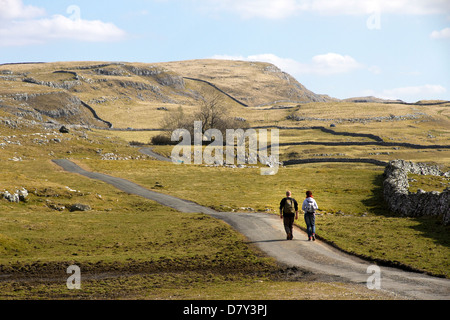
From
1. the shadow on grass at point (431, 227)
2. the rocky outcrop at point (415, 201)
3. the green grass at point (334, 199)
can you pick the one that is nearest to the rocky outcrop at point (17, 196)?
the green grass at point (334, 199)

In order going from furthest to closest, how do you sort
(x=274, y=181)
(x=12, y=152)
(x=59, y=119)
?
1. (x=59, y=119)
2. (x=12, y=152)
3. (x=274, y=181)

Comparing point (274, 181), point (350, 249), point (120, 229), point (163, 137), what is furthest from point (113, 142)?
point (350, 249)

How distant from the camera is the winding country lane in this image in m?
21.6

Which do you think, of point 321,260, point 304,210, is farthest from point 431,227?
point 321,260

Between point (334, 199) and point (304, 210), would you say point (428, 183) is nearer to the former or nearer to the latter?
point (334, 199)

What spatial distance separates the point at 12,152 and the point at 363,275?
3478 inches

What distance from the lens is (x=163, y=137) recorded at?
146125mm

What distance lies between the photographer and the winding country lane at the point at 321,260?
21.6 meters

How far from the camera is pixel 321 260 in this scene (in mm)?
27781

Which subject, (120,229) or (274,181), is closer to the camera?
(120,229)

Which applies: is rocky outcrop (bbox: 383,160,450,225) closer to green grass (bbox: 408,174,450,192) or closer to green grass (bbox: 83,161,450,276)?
green grass (bbox: 83,161,450,276)

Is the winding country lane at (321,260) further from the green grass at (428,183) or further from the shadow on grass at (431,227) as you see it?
the green grass at (428,183)

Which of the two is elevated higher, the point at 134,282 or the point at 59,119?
the point at 59,119
